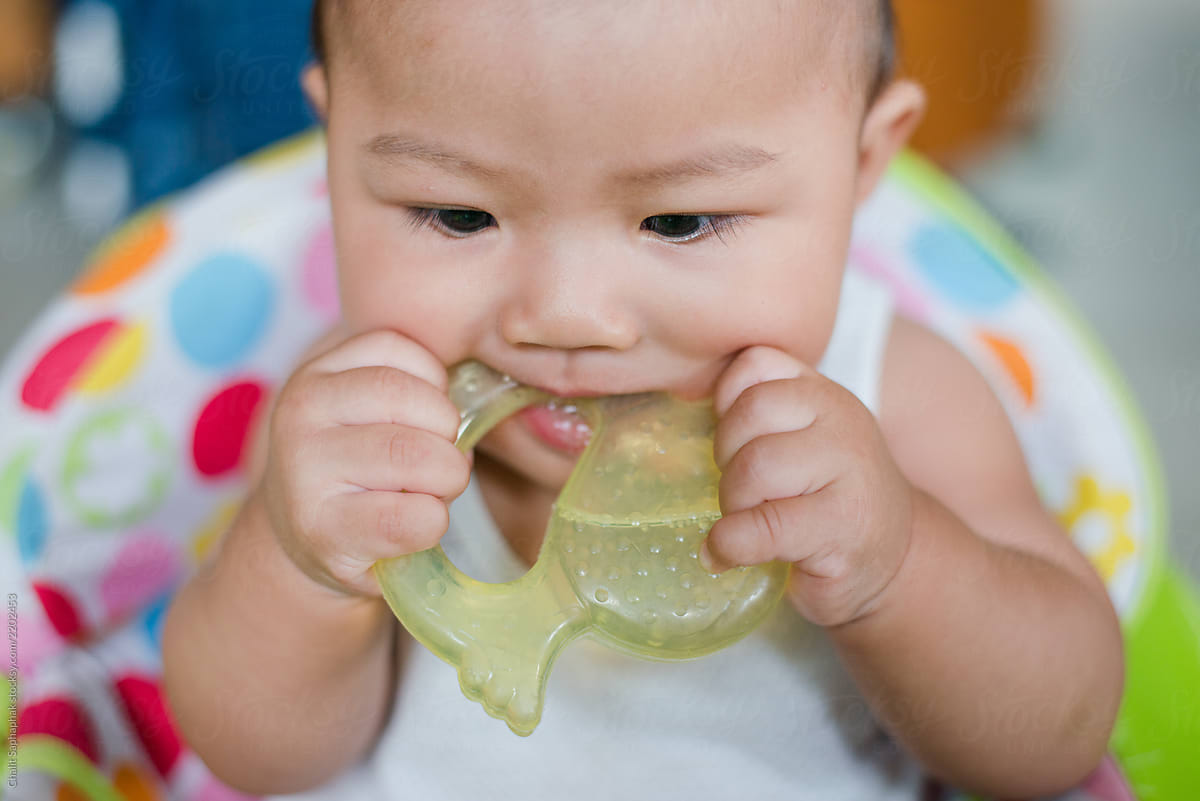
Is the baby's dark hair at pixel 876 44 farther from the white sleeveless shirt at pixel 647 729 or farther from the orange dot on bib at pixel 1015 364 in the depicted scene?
the orange dot on bib at pixel 1015 364

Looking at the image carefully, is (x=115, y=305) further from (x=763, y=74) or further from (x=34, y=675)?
(x=763, y=74)

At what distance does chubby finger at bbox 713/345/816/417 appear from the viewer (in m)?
0.57

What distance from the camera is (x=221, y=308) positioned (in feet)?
2.82

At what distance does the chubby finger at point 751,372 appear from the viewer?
57 cm

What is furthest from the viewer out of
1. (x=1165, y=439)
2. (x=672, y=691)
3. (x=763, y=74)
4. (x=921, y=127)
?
(x=921, y=127)

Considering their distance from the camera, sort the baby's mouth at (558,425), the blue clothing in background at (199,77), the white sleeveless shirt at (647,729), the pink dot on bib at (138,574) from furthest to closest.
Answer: the blue clothing in background at (199,77)
the pink dot on bib at (138,574)
the white sleeveless shirt at (647,729)
the baby's mouth at (558,425)

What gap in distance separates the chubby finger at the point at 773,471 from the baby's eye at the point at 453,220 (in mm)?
157

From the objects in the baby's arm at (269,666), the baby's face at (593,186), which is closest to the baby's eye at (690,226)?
the baby's face at (593,186)

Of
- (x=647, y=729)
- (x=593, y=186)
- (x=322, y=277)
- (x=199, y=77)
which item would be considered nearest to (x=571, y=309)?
(x=593, y=186)

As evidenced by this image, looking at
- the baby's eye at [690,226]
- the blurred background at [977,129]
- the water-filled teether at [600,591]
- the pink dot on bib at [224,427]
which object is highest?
the baby's eye at [690,226]

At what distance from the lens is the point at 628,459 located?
1.84 ft

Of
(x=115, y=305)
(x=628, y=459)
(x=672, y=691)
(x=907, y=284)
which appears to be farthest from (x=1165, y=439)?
(x=115, y=305)

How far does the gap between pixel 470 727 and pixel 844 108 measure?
415mm

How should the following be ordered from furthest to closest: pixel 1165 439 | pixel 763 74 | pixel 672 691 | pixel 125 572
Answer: pixel 1165 439, pixel 125 572, pixel 672 691, pixel 763 74
